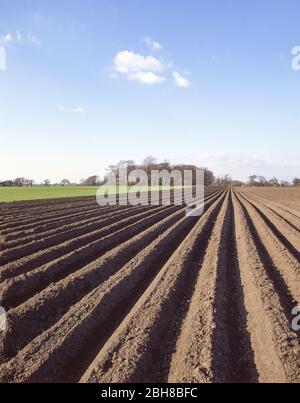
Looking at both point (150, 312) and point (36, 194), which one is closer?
point (150, 312)

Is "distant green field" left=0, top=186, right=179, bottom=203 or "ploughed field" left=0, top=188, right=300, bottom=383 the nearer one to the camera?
"ploughed field" left=0, top=188, right=300, bottom=383

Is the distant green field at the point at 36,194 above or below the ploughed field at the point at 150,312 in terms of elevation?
above

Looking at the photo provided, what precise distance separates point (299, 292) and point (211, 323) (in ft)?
8.22

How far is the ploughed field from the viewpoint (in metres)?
4.78

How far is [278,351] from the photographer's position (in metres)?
5.05

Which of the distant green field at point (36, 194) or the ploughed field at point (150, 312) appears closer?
the ploughed field at point (150, 312)

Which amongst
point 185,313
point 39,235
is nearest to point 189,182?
point 39,235

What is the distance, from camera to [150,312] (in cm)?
632

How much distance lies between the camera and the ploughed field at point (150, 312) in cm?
478

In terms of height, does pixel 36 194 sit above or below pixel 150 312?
above

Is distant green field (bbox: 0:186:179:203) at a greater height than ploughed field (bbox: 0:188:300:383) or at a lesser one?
greater

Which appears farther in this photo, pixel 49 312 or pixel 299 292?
pixel 299 292
